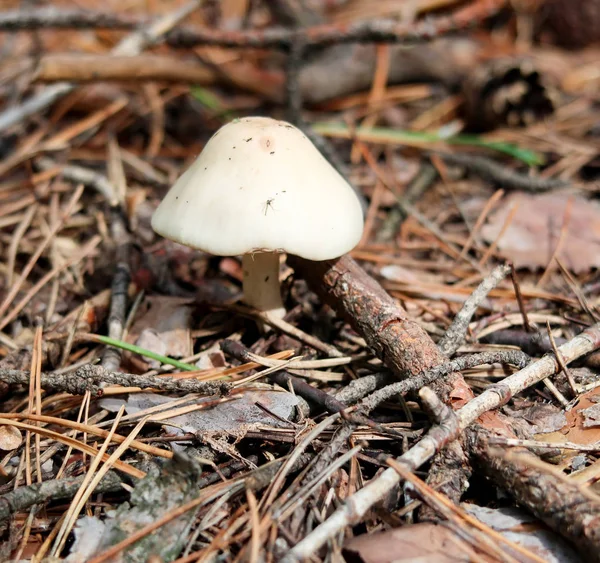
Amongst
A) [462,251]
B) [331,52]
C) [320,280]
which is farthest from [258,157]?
[331,52]

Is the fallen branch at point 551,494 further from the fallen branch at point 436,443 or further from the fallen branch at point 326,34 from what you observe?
the fallen branch at point 326,34

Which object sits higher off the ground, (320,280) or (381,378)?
(320,280)

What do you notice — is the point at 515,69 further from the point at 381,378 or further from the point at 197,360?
the point at 197,360

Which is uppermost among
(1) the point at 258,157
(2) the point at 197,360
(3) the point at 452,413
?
(1) the point at 258,157

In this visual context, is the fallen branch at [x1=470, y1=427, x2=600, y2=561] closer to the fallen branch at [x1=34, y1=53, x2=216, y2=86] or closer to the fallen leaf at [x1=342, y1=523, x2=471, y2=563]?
the fallen leaf at [x1=342, y1=523, x2=471, y2=563]

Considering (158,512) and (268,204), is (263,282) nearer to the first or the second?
(268,204)

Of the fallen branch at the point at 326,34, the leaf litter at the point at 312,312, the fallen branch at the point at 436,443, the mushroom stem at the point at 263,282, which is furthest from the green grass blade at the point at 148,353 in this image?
the fallen branch at the point at 326,34

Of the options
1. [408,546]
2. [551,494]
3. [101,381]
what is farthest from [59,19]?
[551,494]
